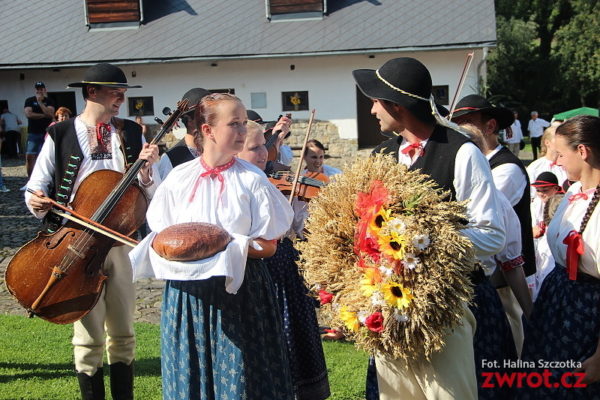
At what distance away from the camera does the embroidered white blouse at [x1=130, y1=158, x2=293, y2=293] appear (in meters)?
3.11

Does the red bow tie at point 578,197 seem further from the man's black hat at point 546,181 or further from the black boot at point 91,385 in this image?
the black boot at point 91,385

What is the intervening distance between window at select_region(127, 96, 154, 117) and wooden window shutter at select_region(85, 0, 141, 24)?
2.63 metres

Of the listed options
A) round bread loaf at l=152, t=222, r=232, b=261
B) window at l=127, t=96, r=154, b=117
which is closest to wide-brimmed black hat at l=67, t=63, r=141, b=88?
round bread loaf at l=152, t=222, r=232, b=261

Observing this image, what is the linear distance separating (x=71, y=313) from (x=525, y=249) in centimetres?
265

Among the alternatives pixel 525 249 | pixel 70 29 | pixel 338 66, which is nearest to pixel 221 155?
pixel 525 249

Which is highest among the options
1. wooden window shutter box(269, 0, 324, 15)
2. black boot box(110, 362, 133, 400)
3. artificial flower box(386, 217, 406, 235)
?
wooden window shutter box(269, 0, 324, 15)

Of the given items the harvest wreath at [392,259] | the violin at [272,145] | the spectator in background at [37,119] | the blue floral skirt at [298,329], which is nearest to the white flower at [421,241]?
the harvest wreath at [392,259]

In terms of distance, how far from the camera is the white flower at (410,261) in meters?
2.56

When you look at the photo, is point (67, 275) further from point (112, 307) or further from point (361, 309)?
point (361, 309)

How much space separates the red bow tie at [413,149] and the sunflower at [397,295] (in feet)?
2.26

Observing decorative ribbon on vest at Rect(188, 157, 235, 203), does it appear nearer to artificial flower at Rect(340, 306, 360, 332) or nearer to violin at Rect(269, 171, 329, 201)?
artificial flower at Rect(340, 306, 360, 332)

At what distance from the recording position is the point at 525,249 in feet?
13.2

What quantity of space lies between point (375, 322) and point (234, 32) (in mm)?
19666

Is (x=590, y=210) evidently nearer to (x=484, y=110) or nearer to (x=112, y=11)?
(x=484, y=110)
